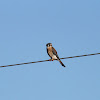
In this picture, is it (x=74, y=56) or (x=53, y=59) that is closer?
(x=74, y=56)

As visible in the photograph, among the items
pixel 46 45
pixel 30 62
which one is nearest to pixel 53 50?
pixel 46 45

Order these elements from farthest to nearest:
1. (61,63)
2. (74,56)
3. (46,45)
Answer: (46,45) < (61,63) < (74,56)

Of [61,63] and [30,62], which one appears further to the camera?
[61,63]

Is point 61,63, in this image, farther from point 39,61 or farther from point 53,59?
point 39,61

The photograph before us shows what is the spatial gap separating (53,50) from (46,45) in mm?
489

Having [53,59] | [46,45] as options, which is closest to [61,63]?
[53,59]

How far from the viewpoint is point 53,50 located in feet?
50.1

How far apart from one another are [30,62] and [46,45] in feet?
16.3

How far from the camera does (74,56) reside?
1037 cm

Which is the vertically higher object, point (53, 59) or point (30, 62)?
point (30, 62)

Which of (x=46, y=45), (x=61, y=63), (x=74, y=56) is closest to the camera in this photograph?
(x=74, y=56)

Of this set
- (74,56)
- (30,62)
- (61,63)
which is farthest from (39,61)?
(61,63)

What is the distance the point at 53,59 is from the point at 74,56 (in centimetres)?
447

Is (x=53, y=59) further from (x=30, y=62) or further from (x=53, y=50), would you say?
A: (x=30, y=62)
